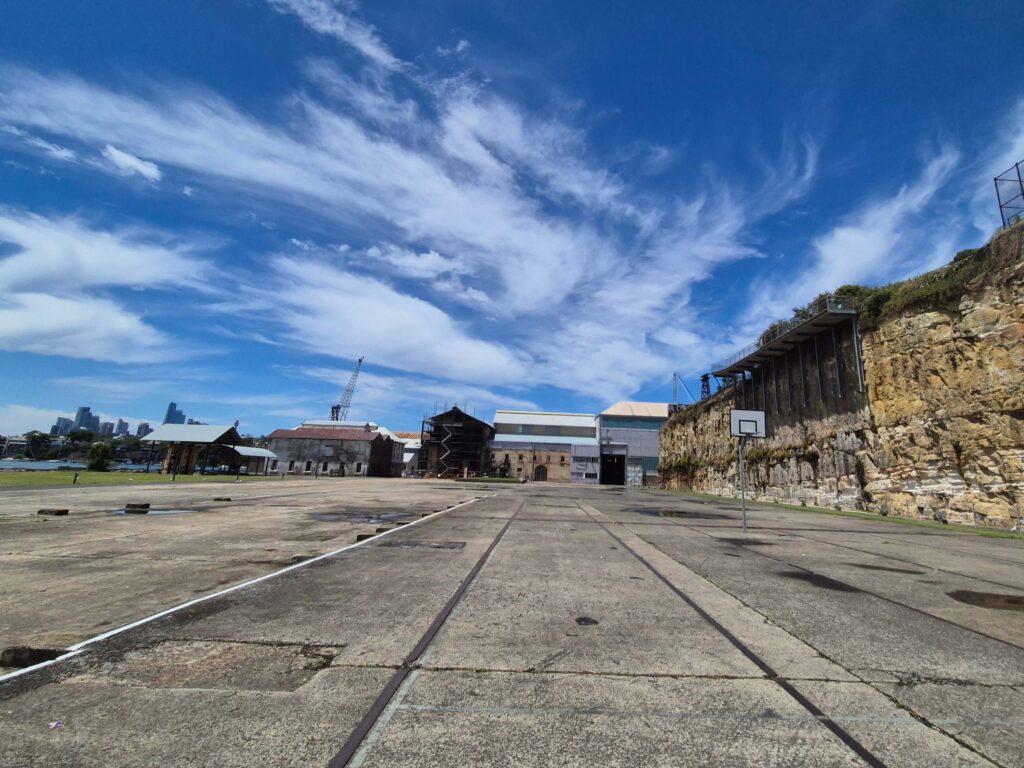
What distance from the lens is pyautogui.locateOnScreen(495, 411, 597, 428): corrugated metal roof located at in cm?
10281

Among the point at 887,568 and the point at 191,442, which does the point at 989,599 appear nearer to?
the point at 887,568

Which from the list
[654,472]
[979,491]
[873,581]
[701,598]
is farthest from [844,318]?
[654,472]

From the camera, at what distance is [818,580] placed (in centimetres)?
795

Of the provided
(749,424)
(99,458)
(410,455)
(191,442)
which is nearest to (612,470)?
(410,455)

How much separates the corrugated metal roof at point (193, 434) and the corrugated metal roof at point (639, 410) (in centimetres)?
6649

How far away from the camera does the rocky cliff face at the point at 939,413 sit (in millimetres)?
22391

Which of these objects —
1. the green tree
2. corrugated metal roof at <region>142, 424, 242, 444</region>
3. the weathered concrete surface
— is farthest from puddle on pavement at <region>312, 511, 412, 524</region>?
the green tree

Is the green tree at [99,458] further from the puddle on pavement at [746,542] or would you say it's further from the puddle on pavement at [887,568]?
the puddle on pavement at [887,568]

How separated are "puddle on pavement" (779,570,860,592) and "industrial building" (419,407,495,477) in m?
84.2

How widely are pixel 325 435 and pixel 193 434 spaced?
33975mm

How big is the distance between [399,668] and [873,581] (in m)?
8.32

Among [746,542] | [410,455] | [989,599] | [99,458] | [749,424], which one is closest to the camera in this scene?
[989,599]

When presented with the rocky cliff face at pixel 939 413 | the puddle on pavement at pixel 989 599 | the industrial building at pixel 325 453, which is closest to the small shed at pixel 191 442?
the industrial building at pixel 325 453

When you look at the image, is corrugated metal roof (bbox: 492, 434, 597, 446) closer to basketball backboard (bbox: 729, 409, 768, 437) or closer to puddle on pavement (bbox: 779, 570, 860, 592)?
basketball backboard (bbox: 729, 409, 768, 437)
